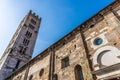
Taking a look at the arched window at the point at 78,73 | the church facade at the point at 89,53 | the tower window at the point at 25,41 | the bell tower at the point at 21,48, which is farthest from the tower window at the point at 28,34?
the arched window at the point at 78,73

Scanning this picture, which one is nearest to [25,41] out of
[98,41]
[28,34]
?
[28,34]

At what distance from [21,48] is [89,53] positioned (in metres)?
26.6

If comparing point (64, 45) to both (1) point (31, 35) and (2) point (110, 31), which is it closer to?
(2) point (110, 31)

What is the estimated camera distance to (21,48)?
32.1m

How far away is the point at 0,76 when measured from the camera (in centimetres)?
2364

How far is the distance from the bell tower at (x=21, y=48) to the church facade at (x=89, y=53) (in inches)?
597

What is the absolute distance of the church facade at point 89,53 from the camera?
740 cm

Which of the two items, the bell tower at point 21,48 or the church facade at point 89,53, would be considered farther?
the bell tower at point 21,48

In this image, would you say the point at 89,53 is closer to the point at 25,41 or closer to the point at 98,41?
the point at 98,41

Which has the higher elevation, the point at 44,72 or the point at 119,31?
the point at 119,31

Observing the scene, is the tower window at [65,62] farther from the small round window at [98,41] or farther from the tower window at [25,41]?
the tower window at [25,41]

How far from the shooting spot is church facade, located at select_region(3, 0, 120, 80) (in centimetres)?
740

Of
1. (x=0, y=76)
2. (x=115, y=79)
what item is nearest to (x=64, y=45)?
(x=115, y=79)

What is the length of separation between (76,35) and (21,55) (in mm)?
23086
